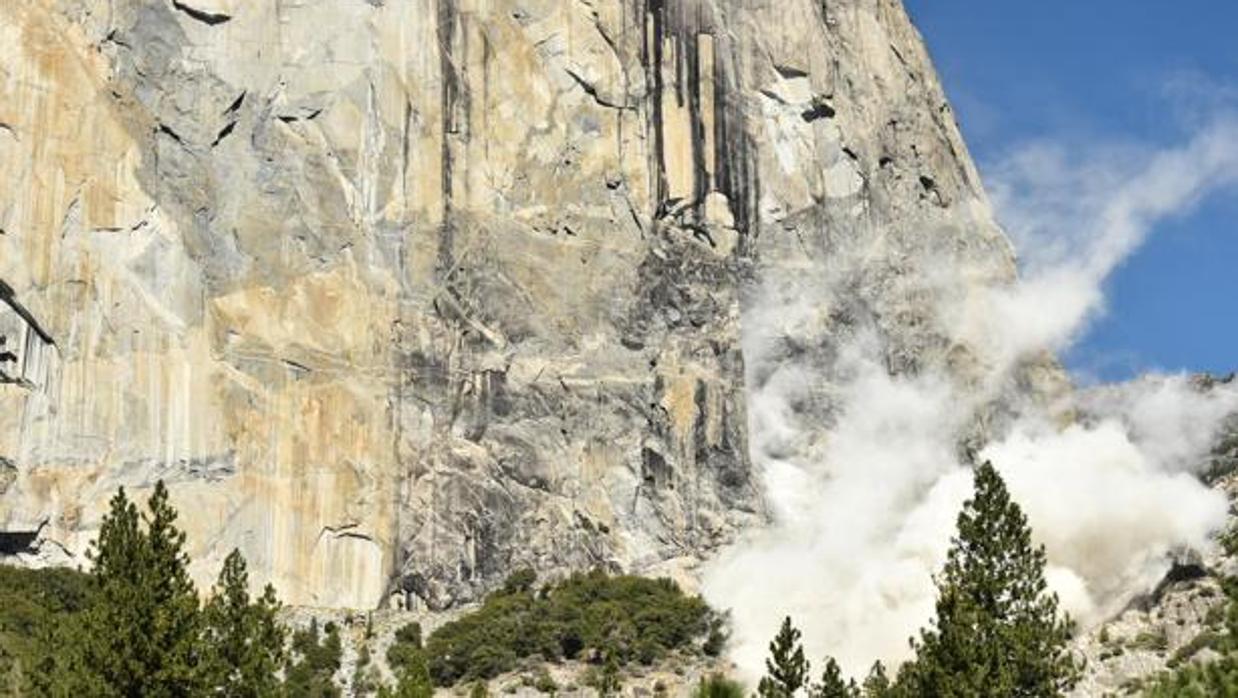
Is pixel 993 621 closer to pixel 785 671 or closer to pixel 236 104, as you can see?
pixel 785 671

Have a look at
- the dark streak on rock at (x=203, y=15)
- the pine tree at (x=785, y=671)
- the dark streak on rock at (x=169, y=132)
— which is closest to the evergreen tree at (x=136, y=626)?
the pine tree at (x=785, y=671)

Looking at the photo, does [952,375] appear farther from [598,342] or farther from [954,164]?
[598,342]

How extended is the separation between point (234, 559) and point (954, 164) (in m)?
96.6

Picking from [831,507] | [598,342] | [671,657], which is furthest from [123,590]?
[831,507]

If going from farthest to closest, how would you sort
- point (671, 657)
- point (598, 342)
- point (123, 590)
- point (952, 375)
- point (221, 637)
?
point (952, 375) → point (598, 342) → point (671, 657) → point (221, 637) → point (123, 590)

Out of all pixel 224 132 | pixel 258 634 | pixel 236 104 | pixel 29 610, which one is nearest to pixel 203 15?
pixel 236 104

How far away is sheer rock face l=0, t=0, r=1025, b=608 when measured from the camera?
359 feet

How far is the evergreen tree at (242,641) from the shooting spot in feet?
193

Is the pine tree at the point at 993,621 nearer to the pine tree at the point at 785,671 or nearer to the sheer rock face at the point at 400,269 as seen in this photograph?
the pine tree at the point at 785,671

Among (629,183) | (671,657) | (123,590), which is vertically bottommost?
(123,590)

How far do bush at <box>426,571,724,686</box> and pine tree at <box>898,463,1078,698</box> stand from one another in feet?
168

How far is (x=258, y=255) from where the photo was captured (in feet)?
376

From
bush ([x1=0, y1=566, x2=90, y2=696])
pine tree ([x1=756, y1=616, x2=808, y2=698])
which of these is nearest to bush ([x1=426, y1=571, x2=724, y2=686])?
bush ([x1=0, y1=566, x2=90, y2=696])

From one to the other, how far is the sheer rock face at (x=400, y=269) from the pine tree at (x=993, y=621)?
5980 cm
